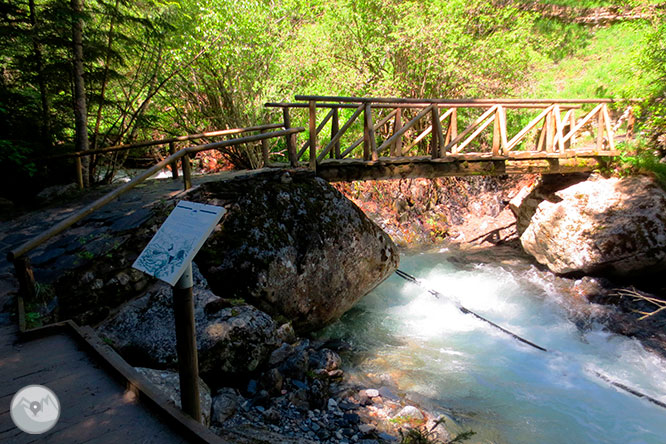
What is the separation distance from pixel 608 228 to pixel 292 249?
658cm

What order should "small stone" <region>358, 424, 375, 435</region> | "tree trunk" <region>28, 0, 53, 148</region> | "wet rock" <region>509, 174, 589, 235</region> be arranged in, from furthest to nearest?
"wet rock" <region>509, 174, 589, 235</region> < "tree trunk" <region>28, 0, 53, 148</region> < "small stone" <region>358, 424, 375, 435</region>

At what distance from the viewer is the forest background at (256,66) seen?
784 centimetres

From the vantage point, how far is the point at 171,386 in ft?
11.3

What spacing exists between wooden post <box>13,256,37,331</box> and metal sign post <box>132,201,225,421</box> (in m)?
2.19

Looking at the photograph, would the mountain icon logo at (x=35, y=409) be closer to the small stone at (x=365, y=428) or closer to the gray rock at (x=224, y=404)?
the gray rock at (x=224, y=404)

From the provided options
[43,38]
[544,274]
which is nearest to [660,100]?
[544,274]

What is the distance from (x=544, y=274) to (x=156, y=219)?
8.30 metres

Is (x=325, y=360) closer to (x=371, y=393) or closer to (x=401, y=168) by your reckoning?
(x=371, y=393)

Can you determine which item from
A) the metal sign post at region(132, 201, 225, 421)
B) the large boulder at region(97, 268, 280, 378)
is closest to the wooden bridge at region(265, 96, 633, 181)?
the large boulder at region(97, 268, 280, 378)

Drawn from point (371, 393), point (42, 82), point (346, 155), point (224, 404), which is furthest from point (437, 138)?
point (42, 82)

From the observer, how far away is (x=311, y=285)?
5.43 m

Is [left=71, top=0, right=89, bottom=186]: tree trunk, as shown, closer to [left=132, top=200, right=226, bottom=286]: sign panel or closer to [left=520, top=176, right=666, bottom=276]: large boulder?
[left=132, top=200, right=226, bottom=286]: sign panel

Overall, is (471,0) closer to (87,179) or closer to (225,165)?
(225,165)

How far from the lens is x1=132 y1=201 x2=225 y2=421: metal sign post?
2.24 meters
